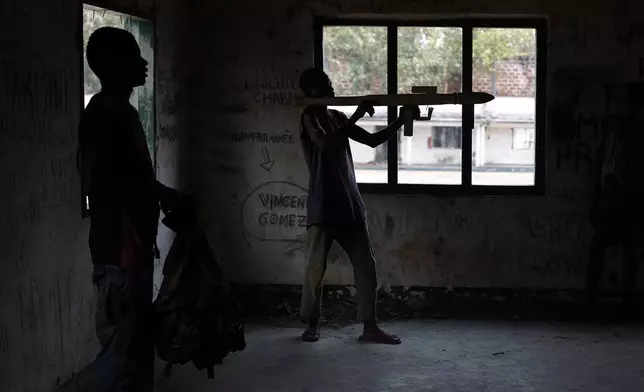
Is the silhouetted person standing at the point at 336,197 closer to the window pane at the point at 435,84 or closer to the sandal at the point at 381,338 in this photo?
the sandal at the point at 381,338

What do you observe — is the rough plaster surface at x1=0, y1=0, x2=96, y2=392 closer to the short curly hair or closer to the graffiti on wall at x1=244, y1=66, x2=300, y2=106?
the short curly hair

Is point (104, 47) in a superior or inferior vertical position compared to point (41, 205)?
superior

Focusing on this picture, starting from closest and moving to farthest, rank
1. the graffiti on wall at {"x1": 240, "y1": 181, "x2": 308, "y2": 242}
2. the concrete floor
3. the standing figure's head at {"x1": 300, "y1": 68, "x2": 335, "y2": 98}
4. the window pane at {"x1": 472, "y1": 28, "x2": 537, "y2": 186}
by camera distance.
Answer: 1. the concrete floor
2. the standing figure's head at {"x1": 300, "y1": 68, "x2": 335, "y2": 98}
3. the window pane at {"x1": 472, "y1": 28, "x2": 537, "y2": 186}
4. the graffiti on wall at {"x1": 240, "y1": 181, "x2": 308, "y2": 242}

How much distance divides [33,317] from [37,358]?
22 centimetres

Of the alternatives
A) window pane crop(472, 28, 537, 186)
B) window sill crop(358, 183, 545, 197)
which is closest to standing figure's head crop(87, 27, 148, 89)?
window sill crop(358, 183, 545, 197)

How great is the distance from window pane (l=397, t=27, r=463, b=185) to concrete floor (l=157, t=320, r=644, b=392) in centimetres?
124

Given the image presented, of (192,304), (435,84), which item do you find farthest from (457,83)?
(192,304)

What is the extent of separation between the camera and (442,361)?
515cm

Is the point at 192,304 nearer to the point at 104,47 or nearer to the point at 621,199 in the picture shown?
the point at 104,47

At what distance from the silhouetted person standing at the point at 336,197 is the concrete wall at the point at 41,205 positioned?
1.58 m

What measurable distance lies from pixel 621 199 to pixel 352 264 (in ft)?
7.41

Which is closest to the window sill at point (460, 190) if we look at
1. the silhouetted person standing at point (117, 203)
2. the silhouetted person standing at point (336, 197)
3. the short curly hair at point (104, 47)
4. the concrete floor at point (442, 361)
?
the silhouetted person standing at point (336, 197)

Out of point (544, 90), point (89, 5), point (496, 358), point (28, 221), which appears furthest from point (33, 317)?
point (544, 90)

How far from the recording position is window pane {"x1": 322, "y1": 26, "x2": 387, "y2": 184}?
6.31 m
